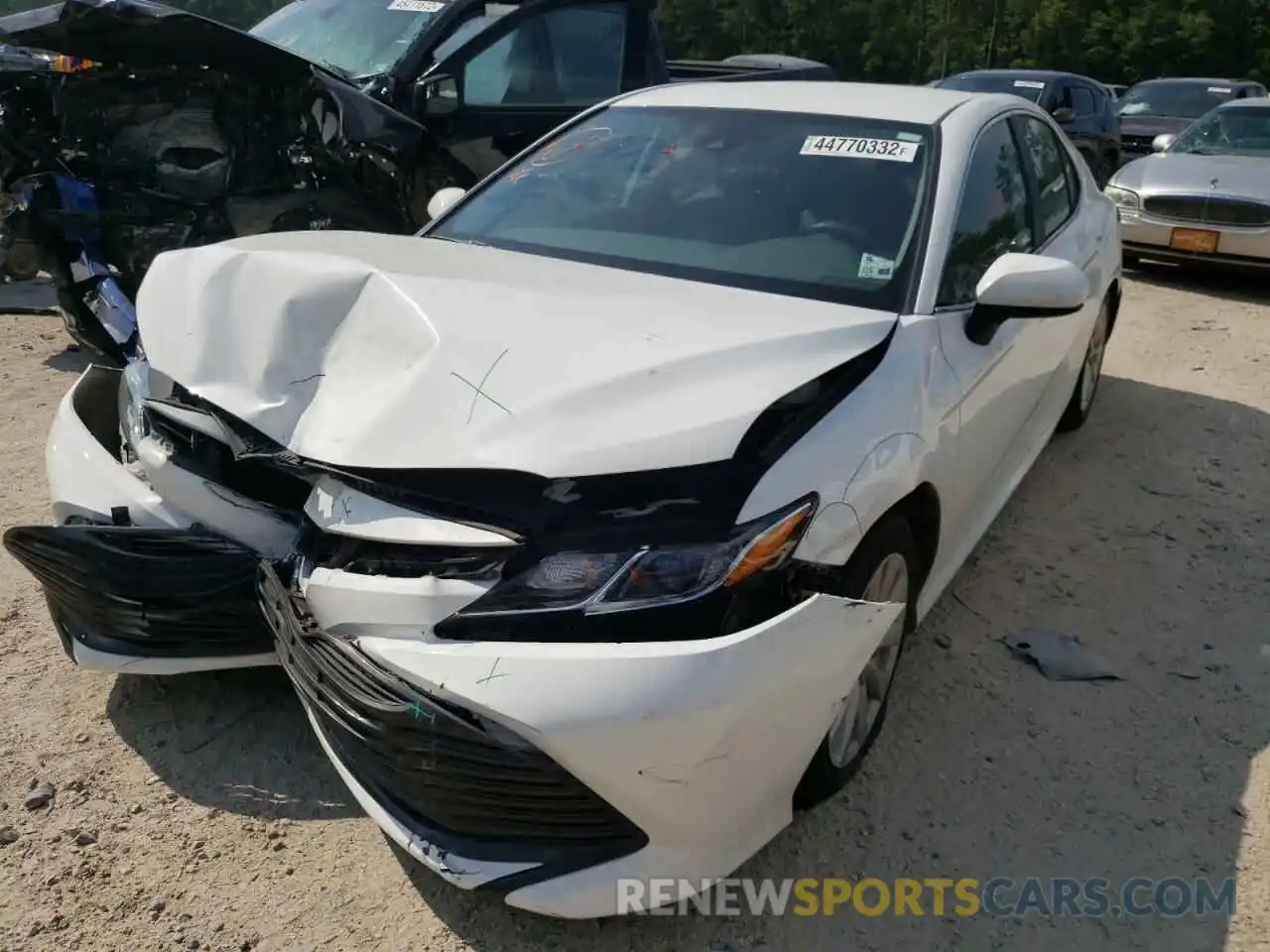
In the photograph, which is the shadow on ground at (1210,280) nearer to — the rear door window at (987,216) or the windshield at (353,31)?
the rear door window at (987,216)

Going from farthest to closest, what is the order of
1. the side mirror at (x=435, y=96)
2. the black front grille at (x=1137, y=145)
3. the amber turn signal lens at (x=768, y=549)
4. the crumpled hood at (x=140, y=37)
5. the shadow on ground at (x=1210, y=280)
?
the black front grille at (x=1137, y=145) → the shadow on ground at (x=1210, y=280) → the side mirror at (x=435, y=96) → the crumpled hood at (x=140, y=37) → the amber turn signal lens at (x=768, y=549)

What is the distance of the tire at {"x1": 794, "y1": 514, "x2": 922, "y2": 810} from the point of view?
7.88ft

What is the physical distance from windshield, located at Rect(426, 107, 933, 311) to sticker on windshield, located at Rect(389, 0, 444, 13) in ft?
10.7

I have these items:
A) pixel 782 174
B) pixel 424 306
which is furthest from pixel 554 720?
pixel 782 174

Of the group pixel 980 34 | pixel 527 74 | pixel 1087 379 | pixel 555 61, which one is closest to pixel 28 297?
pixel 527 74

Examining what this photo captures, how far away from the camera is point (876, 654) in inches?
107

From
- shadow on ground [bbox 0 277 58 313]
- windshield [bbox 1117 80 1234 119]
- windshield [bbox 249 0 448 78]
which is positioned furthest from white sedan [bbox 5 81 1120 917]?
windshield [bbox 1117 80 1234 119]

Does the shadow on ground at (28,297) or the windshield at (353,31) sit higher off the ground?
the windshield at (353,31)

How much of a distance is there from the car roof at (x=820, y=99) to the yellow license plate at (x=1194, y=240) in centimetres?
574

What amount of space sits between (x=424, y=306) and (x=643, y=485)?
2.54 ft

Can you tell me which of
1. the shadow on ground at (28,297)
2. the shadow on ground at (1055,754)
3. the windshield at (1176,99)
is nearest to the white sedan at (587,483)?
the shadow on ground at (1055,754)

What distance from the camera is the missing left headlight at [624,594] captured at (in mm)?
2047

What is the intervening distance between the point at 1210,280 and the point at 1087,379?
520 cm

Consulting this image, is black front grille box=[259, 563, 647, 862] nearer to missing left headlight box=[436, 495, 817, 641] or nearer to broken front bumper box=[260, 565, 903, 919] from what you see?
broken front bumper box=[260, 565, 903, 919]
